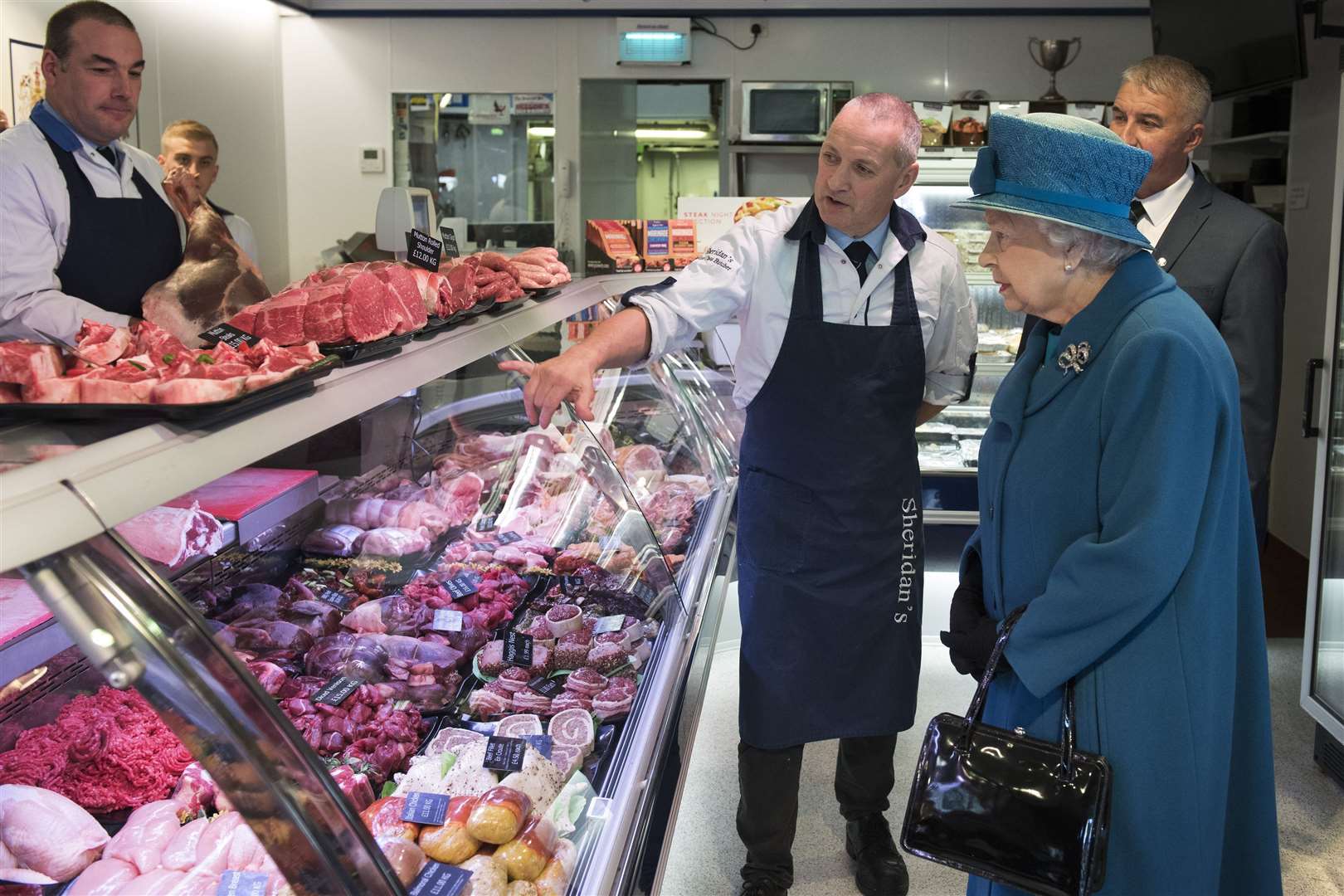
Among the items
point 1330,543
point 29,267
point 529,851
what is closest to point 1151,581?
point 529,851

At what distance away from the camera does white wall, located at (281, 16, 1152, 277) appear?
25.6 ft

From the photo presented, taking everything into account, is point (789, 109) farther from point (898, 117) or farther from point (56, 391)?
point (56, 391)

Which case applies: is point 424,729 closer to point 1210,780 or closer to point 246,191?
point 1210,780

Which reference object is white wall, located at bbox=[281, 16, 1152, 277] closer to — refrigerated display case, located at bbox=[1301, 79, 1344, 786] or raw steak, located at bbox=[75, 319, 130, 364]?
refrigerated display case, located at bbox=[1301, 79, 1344, 786]

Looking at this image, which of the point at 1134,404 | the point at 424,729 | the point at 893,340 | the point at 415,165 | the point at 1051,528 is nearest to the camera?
the point at 1134,404

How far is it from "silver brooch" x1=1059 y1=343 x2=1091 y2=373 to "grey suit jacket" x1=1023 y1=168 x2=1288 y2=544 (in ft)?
3.47

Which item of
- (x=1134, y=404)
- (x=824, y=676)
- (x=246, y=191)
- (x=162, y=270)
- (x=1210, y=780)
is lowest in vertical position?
(x=824, y=676)

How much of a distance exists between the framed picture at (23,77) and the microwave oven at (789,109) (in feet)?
13.9

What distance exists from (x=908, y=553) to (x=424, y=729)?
131 cm

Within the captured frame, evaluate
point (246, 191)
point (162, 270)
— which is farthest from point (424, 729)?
point (246, 191)

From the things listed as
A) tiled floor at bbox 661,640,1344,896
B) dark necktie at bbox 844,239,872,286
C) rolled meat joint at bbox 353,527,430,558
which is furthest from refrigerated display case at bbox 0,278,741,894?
dark necktie at bbox 844,239,872,286

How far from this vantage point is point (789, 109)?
25.0 feet

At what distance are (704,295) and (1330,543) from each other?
246 cm

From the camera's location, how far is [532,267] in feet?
9.68
